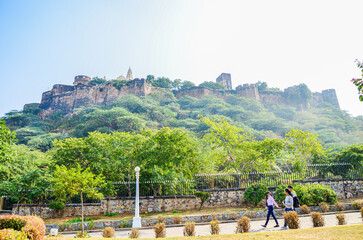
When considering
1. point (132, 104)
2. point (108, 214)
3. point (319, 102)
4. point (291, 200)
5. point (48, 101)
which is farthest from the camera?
point (319, 102)

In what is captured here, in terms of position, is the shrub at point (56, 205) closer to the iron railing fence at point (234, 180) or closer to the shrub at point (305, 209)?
the iron railing fence at point (234, 180)

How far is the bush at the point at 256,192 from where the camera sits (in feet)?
38.2

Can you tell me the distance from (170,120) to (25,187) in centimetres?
3497

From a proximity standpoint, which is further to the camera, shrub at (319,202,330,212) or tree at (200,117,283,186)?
tree at (200,117,283,186)

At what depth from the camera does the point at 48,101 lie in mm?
66438

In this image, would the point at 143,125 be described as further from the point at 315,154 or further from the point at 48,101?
the point at 48,101

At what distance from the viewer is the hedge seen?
4.92 meters

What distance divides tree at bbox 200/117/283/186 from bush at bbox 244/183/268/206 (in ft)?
5.58

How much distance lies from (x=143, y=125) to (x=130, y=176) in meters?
26.8

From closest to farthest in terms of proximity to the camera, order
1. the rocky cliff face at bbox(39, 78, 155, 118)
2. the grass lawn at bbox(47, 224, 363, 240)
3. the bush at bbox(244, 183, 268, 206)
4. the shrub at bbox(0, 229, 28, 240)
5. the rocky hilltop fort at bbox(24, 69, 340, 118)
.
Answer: the shrub at bbox(0, 229, 28, 240), the grass lawn at bbox(47, 224, 363, 240), the bush at bbox(244, 183, 268, 206), the rocky cliff face at bbox(39, 78, 155, 118), the rocky hilltop fort at bbox(24, 69, 340, 118)

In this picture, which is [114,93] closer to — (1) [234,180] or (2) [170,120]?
(2) [170,120]

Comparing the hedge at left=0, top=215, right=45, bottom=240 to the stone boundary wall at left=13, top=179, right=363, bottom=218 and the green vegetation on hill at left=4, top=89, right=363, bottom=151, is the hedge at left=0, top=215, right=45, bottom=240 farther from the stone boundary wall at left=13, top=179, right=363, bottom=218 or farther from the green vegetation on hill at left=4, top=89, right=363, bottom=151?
the green vegetation on hill at left=4, top=89, right=363, bottom=151

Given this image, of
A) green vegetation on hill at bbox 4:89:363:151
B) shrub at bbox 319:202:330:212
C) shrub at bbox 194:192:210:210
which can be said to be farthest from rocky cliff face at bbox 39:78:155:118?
shrub at bbox 319:202:330:212

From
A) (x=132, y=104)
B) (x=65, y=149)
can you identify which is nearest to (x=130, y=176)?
(x=65, y=149)
